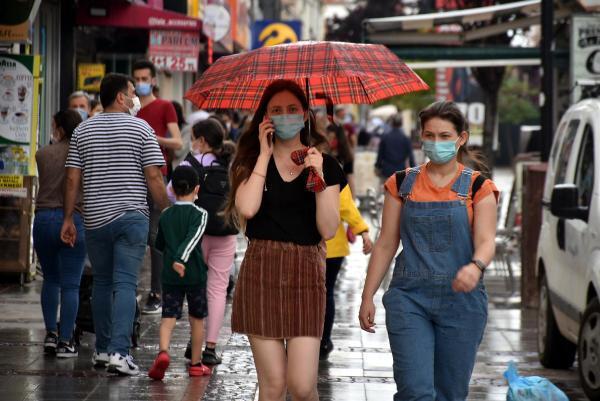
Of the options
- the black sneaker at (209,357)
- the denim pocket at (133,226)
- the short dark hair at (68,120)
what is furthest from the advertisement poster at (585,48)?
the denim pocket at (133,226)

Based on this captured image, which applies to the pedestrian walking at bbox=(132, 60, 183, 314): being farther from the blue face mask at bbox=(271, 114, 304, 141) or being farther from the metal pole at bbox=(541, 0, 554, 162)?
the blue face mask at bbox=(271, 114, 304, 141)

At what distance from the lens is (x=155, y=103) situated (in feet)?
36.9

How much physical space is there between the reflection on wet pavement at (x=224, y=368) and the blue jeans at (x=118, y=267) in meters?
0.36

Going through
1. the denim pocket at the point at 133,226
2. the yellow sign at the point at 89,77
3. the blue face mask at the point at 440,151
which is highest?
the yellow sign at the point at 89,77

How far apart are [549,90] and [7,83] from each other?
5.44 meters

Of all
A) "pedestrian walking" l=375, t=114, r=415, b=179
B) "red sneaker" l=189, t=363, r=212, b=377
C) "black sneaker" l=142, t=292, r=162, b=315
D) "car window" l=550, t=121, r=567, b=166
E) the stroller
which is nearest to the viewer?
"red sneaker" l=189, t=363, r=212, b=377

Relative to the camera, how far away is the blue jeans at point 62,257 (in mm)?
8945

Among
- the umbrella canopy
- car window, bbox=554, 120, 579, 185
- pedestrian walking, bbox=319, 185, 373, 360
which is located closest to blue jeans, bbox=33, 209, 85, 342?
pedestrian walking, bbox=319, 185, 373, 360

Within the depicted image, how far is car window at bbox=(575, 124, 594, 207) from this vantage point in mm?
8719

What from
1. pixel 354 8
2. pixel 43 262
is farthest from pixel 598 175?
pixel 354 8

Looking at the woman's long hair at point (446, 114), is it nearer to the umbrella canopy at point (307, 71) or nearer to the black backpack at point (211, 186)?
the umbrella canopy at point (307, 71)

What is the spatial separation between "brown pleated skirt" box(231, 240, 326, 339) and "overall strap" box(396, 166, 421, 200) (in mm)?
474

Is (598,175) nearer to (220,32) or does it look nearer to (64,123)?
(64,123)

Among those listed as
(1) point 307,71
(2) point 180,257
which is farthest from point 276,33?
(1) point 307,71
